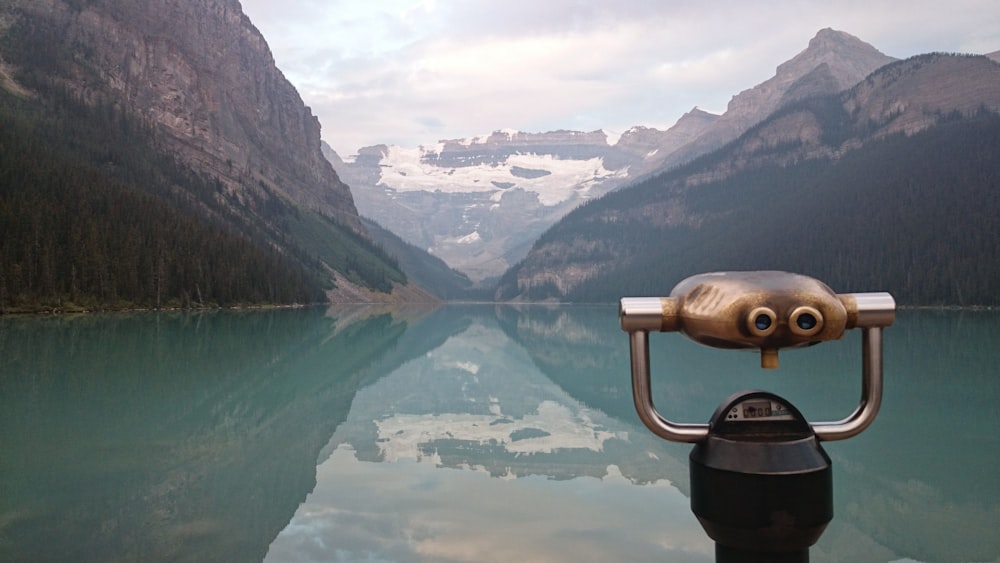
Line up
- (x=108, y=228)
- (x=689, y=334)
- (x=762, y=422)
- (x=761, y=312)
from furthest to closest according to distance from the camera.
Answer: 1. (x=108, y=228)
2. (x=689, y=334)
3. (x=762, y=422)
4. (x=761, y=312)

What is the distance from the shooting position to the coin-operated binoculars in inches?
95.5

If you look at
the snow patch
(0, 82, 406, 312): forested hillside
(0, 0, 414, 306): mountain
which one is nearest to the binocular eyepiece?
the snow patch

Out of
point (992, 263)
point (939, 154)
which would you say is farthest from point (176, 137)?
point (939, 154)

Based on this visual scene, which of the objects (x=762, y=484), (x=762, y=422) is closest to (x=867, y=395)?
(x=762, y=422)

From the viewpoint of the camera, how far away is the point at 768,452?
96.9 inches

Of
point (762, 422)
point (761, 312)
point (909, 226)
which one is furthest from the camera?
point (909, 226)

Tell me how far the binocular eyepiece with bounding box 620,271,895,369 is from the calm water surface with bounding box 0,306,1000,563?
18.3 feet

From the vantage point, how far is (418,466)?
1216 centimetres

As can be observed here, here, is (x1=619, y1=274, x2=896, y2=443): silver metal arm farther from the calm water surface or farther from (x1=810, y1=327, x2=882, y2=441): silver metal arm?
the calm water surface

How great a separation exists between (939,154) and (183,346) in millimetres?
184012

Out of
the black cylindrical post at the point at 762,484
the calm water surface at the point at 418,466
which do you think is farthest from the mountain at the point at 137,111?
the black cylindrical post at the point at 762,484

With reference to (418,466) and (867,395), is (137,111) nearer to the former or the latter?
(418,466)

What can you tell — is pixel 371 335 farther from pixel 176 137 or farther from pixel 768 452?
pixel 176 137

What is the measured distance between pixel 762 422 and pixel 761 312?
0.43m
